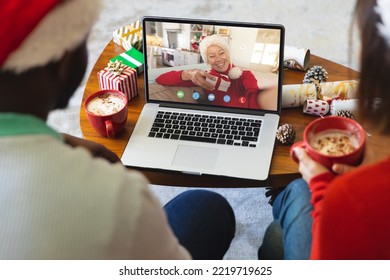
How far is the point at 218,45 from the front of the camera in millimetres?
1447

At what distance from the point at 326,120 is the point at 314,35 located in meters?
1.55

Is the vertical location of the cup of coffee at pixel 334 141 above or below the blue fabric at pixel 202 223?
above

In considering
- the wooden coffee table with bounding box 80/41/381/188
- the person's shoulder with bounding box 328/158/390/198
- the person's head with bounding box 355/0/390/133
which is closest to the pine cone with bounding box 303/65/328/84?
the wooden coffee table with bounding box 80/41/381/188

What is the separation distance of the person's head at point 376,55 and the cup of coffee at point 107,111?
2.10 ft

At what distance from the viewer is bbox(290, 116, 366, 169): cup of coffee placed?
1.08 metres

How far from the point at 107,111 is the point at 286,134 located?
17.6 inches

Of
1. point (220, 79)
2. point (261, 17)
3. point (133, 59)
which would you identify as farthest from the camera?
point (261, 17)

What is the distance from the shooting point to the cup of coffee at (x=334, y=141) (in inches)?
42.6

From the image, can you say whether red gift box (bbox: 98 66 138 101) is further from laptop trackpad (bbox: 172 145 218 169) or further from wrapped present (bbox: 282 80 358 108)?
wrapped present (bbox: 282 80 358 108)

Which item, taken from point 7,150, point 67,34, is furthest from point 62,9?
point 7,150

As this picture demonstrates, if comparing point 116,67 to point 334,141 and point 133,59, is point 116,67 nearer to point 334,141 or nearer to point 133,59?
point 133,59

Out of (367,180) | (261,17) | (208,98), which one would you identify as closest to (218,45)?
(208,98)

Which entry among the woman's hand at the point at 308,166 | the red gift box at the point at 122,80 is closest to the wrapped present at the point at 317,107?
the woman's hand at the point at 308,166

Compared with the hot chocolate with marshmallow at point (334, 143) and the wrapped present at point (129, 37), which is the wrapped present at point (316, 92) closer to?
the hot chocolate with marshmallow at point (334, 143)
